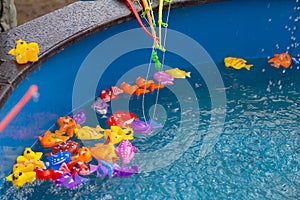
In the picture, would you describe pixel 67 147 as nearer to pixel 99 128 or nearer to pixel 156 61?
pixel 99 128

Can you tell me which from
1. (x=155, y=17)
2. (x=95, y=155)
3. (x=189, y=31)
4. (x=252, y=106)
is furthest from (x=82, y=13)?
(x=252, y=106)

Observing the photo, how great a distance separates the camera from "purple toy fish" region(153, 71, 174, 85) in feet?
12.5

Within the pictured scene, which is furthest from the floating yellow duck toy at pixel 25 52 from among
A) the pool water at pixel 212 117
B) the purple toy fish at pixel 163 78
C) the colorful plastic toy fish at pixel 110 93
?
the purple toy fish at pixel 163 78

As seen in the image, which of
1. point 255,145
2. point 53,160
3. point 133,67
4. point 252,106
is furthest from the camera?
point 133,67

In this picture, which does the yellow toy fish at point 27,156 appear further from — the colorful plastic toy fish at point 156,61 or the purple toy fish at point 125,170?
the colorful plastic toy fish at point 156,61

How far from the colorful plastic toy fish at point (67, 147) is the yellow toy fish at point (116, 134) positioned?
21 centimetres

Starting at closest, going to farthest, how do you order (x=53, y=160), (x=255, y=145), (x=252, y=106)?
1. (x=53, y=160)
2. (x=255, y=145)
3. (x=252, y=106)

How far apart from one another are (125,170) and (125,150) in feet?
0.57

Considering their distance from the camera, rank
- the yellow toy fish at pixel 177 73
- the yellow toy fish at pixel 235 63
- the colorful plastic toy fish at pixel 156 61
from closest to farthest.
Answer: the colorful plastic toy fish at pixel 156 61 → the yellow toy fish at pixel 177 73 → the yellow toy fish at pixel 235 63

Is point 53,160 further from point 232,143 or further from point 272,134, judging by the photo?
point 272,134

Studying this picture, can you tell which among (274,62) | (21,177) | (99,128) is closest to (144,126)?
(99,128)

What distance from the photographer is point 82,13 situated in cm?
364

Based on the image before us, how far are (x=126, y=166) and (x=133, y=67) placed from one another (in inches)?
42.4

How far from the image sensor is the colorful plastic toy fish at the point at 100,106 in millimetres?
3492
